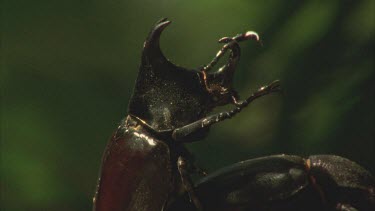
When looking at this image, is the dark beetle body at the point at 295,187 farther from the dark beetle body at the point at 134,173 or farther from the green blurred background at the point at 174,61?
the green blurred background at the point at 174,61

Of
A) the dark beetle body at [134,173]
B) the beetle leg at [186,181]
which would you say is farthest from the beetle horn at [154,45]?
the beetle leg at [186,181]

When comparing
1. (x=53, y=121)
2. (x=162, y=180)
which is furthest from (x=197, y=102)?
(x=53, y=121)

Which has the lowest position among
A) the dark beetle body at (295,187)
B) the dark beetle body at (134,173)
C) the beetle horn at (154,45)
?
the dark beetle body at (295,187)

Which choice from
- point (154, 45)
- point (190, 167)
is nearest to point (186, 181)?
point (190, 167)

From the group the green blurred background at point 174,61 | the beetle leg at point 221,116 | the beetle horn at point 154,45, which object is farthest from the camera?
the green blurred background at point 174,61

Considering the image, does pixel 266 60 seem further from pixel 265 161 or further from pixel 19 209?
pixel 19 209

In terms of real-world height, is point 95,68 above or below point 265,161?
above
